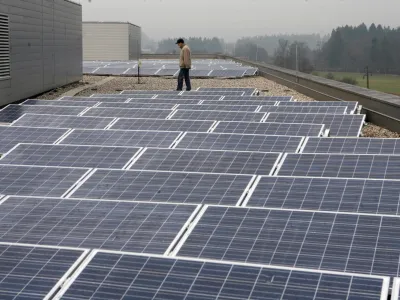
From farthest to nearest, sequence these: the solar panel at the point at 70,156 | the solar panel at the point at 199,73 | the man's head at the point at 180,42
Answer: the solar panel at the point at 199,73
the man's head at the point at 180,42
the solar panel at the point at 70,156

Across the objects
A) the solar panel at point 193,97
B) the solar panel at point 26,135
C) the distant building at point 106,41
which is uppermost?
the distant building at point 106,41

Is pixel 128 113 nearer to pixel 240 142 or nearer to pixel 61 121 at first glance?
pixel 61 121

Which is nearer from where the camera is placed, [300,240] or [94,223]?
[300,240]

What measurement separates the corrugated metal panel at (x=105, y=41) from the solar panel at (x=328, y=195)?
184ft

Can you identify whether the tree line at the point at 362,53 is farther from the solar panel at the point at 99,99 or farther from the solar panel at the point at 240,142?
the solar panel at the point at 240,142

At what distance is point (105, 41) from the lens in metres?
62.7

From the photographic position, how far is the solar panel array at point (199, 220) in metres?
4.45

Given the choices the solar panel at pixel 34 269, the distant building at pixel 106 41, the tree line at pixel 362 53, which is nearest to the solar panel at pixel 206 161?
the solar panel at pixel 34 269

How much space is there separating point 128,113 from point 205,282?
39.8ft

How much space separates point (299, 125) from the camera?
12.9 meters

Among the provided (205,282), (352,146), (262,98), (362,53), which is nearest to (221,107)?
(262,98)

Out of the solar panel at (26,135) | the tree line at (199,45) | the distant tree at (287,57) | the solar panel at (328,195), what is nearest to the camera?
the solar panel at (328,195)

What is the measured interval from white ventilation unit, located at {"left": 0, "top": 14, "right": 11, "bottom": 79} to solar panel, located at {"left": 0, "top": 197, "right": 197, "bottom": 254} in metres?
14.8

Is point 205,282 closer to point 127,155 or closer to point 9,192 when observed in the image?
point 9,192
